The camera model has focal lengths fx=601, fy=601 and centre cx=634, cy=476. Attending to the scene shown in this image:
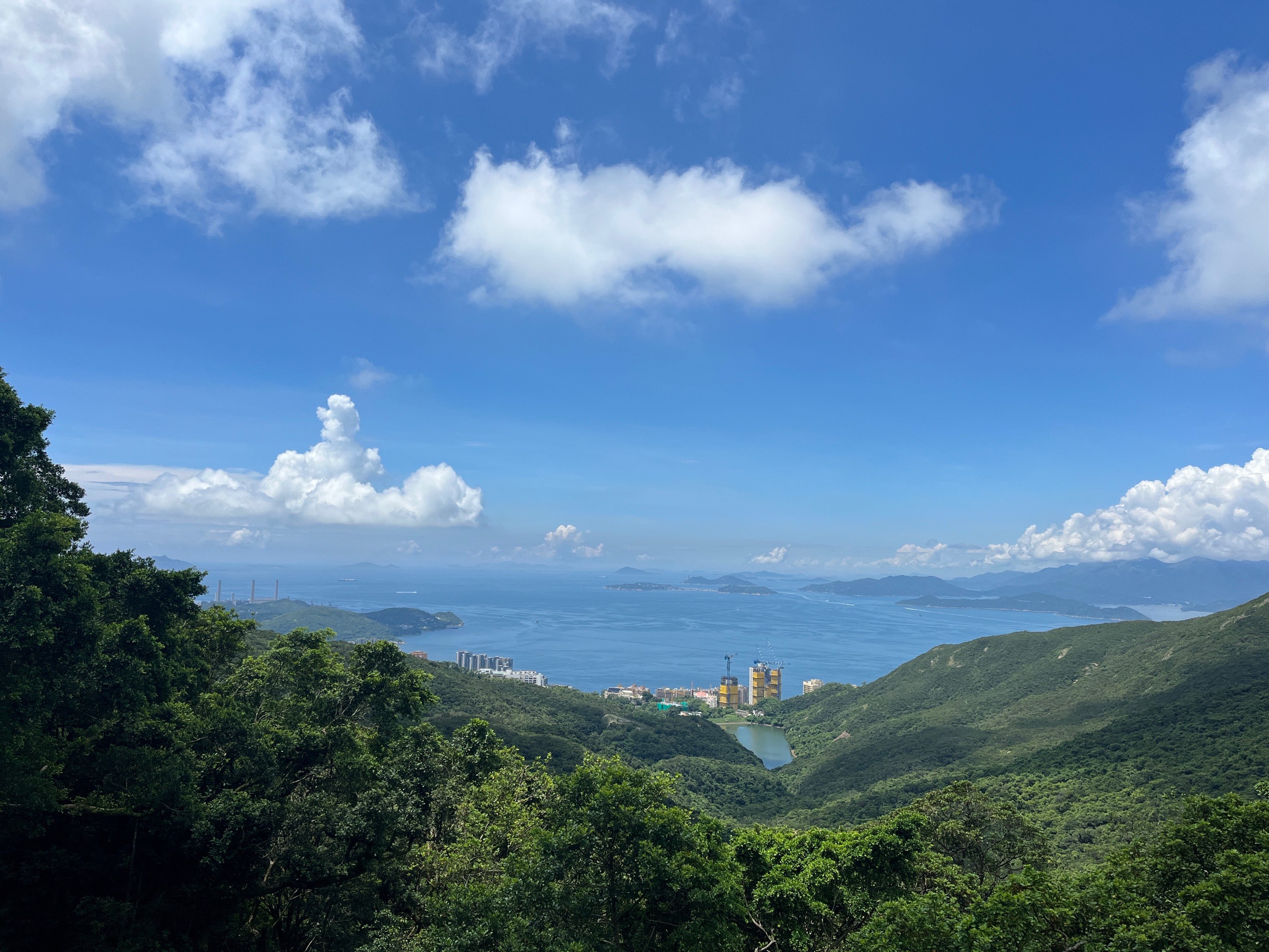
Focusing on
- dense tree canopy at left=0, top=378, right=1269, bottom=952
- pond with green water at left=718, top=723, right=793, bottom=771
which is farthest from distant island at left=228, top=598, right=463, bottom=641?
dense tree canopy at left=0, top=378, right=1269, bottom=952

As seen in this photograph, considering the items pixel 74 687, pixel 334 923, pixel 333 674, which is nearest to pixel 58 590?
pixel 74 687

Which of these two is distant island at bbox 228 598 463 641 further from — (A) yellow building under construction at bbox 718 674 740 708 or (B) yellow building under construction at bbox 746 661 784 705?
(B) yellow building under construction at bbox 746 661 784 705

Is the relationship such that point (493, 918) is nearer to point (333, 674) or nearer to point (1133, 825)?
point (333, 674)

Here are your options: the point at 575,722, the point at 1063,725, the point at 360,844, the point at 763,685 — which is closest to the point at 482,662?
the point at 763,685

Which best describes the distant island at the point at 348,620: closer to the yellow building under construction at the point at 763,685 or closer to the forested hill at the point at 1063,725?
the yellow building under construction at the point at 763,685

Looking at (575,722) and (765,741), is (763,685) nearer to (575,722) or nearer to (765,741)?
(765,741)
